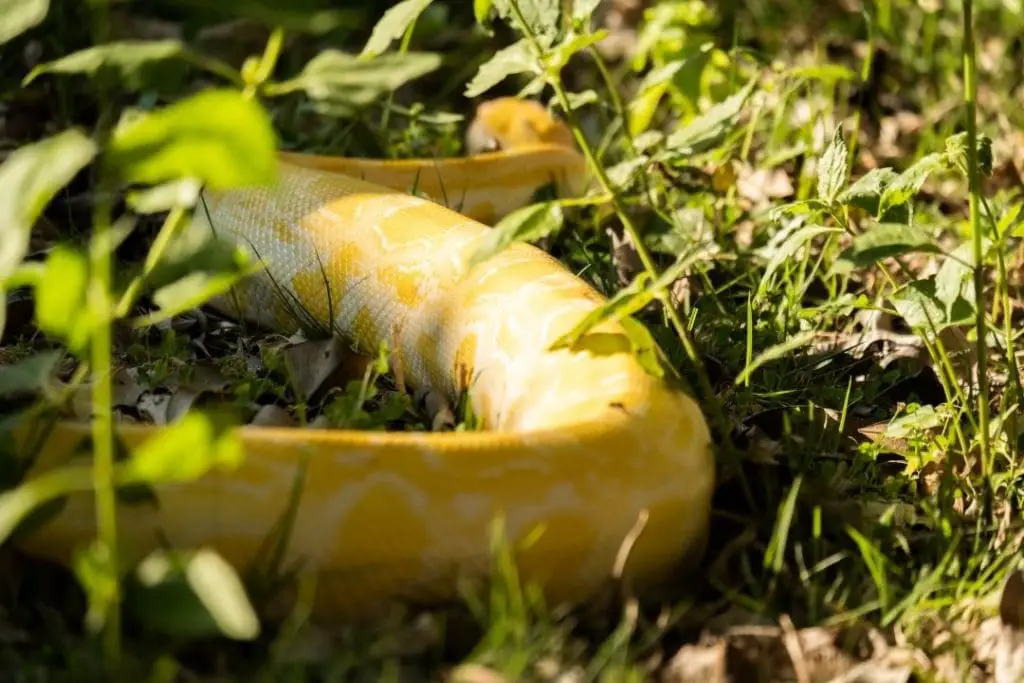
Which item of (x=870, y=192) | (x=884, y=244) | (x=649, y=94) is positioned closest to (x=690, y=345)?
(x=884, y=244)

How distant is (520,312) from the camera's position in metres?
3.24

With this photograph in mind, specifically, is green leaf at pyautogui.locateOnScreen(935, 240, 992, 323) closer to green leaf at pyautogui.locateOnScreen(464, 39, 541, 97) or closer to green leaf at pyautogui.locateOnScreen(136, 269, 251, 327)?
green leaf at pyautogui.locateOnScreen(464, 39, 541, 97)

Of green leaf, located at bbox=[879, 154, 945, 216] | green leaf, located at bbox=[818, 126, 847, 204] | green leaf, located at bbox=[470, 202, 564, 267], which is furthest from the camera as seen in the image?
green leaf, located at bbox=[818, 126, 847, 204]

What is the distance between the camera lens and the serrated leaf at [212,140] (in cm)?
191

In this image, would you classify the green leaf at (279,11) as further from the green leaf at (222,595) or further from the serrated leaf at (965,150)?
the serrated leaf at (965,150)

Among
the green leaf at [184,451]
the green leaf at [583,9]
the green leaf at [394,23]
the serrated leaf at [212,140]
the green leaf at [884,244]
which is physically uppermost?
the serrated leaf at [212,140]

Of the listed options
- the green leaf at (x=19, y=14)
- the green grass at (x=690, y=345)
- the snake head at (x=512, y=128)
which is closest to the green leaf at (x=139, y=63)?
the green grass at (x=690, y=345)

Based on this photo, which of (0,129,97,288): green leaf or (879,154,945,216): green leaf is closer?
(0,129,97,288): green leaf

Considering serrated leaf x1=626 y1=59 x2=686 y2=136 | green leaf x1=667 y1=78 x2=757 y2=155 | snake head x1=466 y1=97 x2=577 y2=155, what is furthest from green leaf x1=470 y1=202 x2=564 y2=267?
snake head x1=466 y1=97 x2=577 y2=155

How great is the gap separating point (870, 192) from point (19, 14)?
1.88 metres

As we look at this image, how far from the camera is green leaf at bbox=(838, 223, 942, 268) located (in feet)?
8.72

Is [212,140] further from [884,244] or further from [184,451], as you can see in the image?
[884,244]

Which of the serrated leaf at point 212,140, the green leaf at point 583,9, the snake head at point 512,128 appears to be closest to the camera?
the serrated leaf at point 212,140

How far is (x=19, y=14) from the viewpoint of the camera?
239 cm
